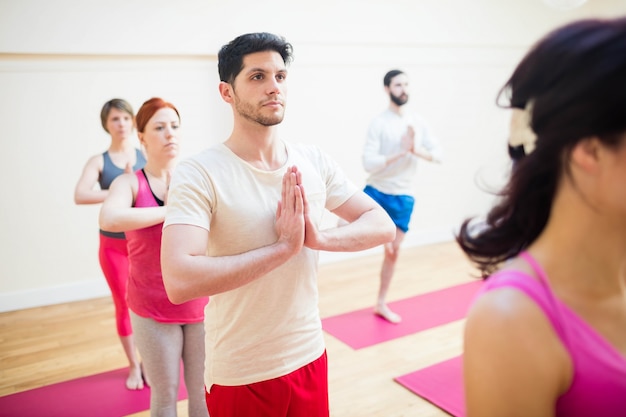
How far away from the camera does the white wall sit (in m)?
4.01

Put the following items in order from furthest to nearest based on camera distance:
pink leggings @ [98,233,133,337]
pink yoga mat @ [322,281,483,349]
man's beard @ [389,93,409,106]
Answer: man's beard @ [389,93,409,106] → pink yoga mat @ [322,281,483,349] → pink leggings @ [98,233,133,337]

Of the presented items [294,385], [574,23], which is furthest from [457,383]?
[574,23]

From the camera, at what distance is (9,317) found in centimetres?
398

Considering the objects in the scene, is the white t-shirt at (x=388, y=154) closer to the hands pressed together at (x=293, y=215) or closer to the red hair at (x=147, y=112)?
the red hair at (x=147, y=112)

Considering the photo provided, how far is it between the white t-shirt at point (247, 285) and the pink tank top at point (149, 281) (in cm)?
45

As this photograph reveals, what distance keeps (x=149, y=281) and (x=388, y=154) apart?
2.18 m

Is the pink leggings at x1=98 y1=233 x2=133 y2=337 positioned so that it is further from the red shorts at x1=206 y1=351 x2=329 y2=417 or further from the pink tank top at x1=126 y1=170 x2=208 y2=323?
the red shorts at x1=206 y1=351 x2=329 y2=417

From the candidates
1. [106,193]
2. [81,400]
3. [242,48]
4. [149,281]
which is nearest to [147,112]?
[149,281]

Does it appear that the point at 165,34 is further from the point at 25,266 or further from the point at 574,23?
the point at 574,23

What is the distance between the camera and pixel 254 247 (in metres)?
1.41

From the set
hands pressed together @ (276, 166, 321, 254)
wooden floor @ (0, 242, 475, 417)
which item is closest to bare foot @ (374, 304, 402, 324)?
wooden floor @ (0, 242, 475, 417)

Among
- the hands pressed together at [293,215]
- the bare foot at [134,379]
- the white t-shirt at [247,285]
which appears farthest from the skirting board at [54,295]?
the hands pressed together at [293,215]

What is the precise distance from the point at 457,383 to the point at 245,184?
1957mm

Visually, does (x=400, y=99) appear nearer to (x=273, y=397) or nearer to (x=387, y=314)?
(x=387, y=314)
